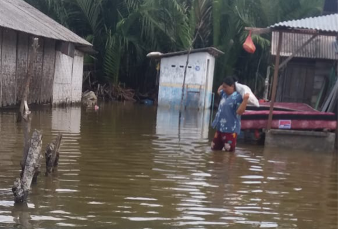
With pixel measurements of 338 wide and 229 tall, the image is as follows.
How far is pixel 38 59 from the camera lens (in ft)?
55.2

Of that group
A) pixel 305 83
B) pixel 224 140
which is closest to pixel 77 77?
pixel 305 83

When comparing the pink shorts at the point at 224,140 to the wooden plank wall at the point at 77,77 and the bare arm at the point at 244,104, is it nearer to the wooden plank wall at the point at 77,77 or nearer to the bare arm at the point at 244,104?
the bare arm at the point at 244,104

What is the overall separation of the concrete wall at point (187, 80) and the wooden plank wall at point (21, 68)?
6054 mm

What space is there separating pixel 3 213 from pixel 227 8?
21.5 meters

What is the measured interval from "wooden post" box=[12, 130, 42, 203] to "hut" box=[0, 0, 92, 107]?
7661 mm

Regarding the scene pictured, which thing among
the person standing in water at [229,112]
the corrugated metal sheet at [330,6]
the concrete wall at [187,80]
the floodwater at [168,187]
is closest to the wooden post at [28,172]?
the floodwater at [168,187]

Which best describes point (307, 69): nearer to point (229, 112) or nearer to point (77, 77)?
point (229, 112)

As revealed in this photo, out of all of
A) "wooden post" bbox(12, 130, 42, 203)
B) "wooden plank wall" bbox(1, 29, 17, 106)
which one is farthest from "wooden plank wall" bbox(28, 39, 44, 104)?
"wooden post" bbox(12, 130, 42, 203)

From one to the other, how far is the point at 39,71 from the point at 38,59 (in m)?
0.37

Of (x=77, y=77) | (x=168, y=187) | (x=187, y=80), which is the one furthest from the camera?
(x=187, y=80)

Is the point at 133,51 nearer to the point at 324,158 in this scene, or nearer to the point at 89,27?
the point at 89,27

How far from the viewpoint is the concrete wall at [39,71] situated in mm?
14758

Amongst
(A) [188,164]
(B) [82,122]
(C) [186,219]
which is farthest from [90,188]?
(B) [82,122]

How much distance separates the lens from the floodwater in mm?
4980
